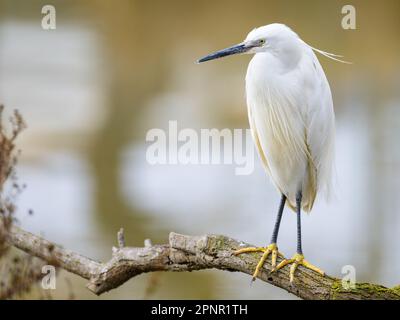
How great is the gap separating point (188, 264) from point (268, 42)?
2.12 ft

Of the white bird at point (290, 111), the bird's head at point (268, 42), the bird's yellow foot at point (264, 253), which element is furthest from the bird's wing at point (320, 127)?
the bird's yellow foot at point (264, 253)

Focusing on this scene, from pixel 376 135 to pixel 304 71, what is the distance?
196 cm

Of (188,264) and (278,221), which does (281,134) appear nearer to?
(278,221)

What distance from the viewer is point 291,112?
198 centimetres

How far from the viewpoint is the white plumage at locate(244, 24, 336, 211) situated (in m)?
1.90

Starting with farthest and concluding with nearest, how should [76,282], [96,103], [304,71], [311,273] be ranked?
[96,103] → [76,282] → [304,71] → [311,273]

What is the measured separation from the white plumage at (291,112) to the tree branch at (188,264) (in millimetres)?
388

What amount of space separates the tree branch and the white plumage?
1.27 ft

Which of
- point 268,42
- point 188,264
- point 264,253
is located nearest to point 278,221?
point 264,253

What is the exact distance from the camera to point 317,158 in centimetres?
201

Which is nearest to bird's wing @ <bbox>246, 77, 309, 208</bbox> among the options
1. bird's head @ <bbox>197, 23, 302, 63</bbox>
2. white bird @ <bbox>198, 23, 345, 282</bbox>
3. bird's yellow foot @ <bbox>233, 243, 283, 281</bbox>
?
white bird @ <bbox>198, 23, 345, 282</bbox>

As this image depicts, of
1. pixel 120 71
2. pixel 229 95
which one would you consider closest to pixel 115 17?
pixel 120 71

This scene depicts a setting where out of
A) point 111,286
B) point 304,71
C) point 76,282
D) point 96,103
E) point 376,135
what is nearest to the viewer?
point 111,286

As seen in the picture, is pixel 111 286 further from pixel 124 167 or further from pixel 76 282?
pixel 124 167
